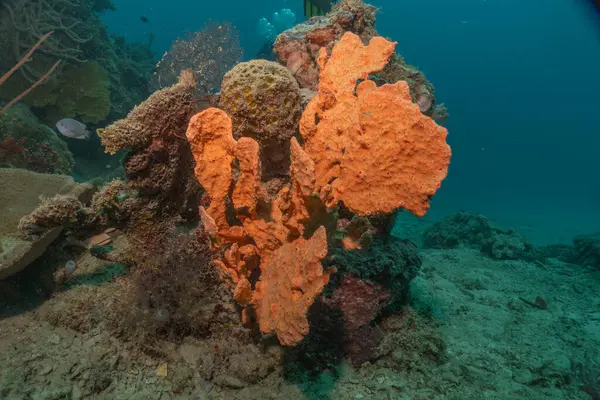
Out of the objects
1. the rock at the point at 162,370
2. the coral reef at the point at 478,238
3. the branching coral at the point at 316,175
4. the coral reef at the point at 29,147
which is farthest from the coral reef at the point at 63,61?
the coral reef at the point at 478,238

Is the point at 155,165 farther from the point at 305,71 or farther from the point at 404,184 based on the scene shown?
the point at 305,71

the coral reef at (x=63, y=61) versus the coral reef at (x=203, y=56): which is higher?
the coral reef at (x=203, y=56)

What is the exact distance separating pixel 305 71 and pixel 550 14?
130m

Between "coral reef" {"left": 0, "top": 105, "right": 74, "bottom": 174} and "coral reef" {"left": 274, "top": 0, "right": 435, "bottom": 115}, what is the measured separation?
198 inches

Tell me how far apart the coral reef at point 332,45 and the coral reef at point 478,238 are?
5640 millimetres

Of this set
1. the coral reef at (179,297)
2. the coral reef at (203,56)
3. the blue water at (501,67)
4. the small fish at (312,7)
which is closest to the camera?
the coral reef at (179,297)

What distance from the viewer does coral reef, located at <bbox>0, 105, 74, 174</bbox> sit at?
6.14 m

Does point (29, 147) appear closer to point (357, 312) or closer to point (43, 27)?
point (43, 27)

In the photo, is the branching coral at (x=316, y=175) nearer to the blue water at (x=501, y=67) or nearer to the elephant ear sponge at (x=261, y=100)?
the elephant ear sponge at (x=261, y=100)

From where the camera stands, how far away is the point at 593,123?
318 ft

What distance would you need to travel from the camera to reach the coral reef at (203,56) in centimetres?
962

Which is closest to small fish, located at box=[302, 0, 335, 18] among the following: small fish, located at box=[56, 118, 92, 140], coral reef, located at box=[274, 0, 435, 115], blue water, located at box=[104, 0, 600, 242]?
coral reef, located at box=[274, 0, 435, 115]

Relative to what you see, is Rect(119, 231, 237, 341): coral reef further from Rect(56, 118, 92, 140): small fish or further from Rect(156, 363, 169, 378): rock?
Rect(56, 118, 92, 140): small fish

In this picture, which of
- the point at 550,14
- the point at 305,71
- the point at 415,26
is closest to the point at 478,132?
the point at 550,14
